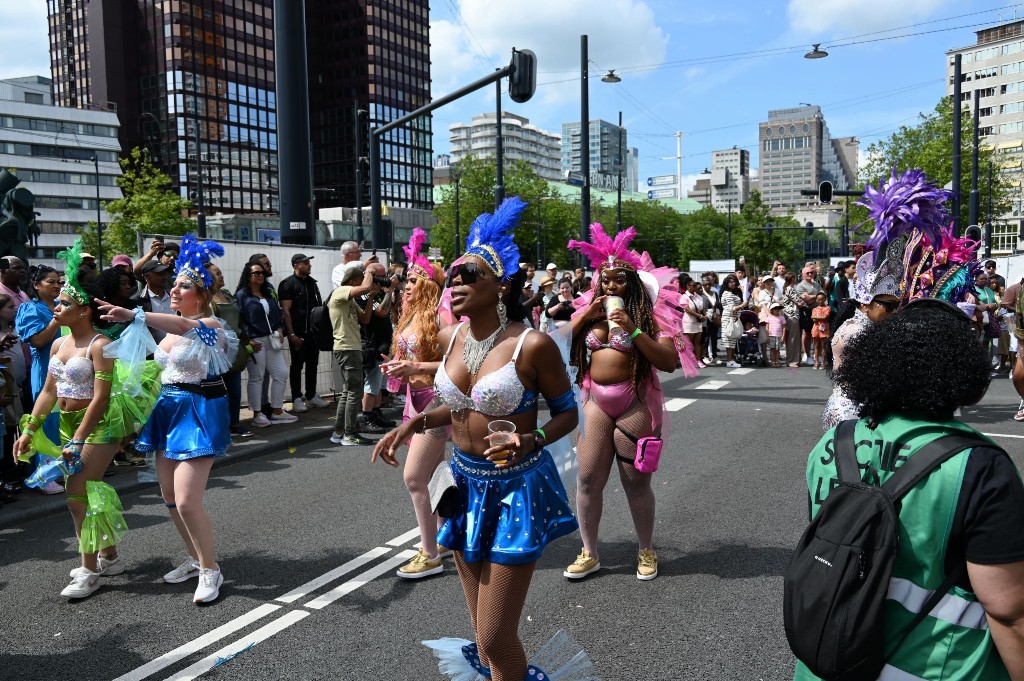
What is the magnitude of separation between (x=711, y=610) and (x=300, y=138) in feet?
32.7

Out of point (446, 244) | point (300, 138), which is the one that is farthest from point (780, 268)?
point (446, 244)

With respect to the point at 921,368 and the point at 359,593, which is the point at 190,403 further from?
the point at 921,368

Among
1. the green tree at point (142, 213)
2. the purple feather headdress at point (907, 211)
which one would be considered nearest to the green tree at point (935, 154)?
the purple feather headdress at point (907, 211)

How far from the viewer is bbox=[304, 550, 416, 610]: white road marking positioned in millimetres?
4566

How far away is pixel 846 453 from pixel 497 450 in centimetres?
129

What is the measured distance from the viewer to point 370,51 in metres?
99.6

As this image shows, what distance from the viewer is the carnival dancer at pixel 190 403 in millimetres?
4562

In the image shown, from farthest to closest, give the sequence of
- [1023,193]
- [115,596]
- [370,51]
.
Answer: [370,51]
[1023,193]
[115,596]

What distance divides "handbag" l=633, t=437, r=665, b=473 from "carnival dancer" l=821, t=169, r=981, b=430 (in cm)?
103

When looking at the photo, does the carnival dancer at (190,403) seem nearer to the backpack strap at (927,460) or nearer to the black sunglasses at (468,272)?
the black sunglasses at (468,272)

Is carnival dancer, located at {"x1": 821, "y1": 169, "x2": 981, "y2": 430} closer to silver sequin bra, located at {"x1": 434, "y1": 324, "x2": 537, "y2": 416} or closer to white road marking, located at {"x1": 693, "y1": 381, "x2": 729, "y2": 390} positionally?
silver sequin bra, located at {"x1": 434, "y1": 324, "x2": 537, "y2": 416}

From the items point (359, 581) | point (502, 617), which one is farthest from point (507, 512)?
point (359, 581)

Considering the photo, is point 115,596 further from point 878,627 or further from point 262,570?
point 878,627

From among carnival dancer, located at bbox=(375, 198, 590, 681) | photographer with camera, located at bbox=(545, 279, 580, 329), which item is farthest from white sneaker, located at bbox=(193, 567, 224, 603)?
photographer with camera, located at bbox=(545, 279, 580, 329)
